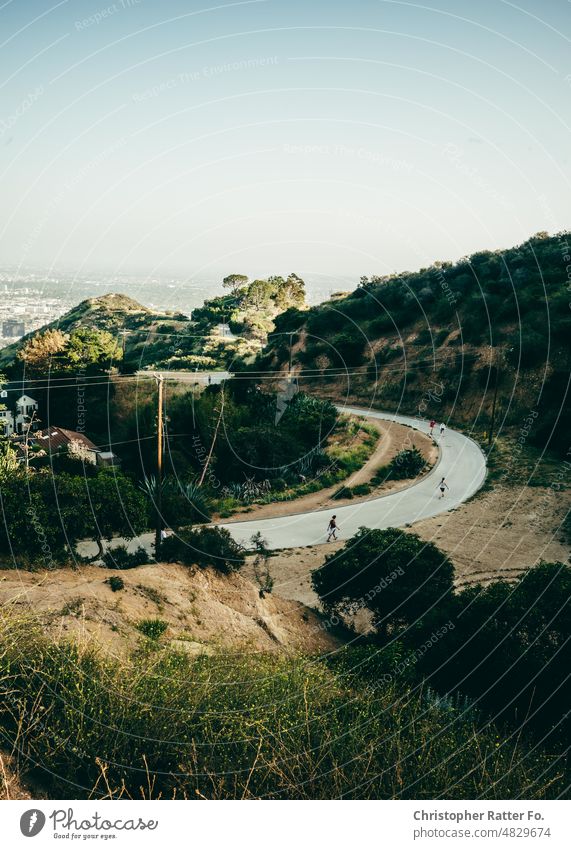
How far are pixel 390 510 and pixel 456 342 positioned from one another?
28.2 meters

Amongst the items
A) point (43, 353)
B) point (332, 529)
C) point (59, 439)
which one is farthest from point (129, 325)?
point (332, 529)

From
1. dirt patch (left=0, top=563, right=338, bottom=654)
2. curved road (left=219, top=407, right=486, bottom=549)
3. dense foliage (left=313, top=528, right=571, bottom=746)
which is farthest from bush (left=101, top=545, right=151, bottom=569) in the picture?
curved road (left=219, top=407, right=486, bottom=549)

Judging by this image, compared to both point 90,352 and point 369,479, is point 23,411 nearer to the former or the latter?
point 90,352

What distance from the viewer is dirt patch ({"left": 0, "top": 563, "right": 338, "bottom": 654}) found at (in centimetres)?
1127

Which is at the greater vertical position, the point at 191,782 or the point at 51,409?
the point at 51,409

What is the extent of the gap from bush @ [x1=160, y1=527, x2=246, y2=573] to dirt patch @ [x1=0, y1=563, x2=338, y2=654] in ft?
1.10

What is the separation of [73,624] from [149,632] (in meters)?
1.75

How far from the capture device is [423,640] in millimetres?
13227

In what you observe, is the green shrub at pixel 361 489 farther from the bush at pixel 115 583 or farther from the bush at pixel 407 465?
the bush at pixel 115 583

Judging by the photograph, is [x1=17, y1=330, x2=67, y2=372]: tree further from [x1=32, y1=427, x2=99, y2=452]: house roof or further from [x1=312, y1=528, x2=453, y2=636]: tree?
[x1=312, y1=528, x2=453, y2=636]: tree

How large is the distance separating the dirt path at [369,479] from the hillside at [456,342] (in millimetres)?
5887

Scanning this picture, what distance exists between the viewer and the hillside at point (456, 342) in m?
41.9
